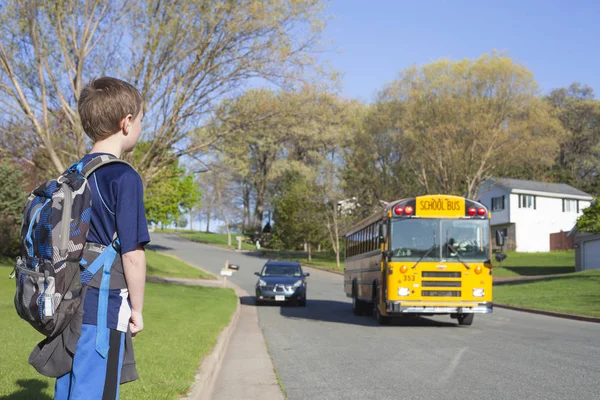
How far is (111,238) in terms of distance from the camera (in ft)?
10.6

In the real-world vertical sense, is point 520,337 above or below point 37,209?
below

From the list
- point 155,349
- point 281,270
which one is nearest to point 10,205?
point 281,270

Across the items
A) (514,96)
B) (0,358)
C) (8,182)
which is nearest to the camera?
(0,358)

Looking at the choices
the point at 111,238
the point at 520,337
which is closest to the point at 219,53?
the point at 520,337

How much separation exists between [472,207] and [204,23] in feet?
33.2

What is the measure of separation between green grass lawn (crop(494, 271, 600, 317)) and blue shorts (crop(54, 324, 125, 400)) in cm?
1938

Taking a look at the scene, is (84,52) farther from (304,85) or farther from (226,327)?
(226,327)

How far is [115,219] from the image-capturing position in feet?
10.5

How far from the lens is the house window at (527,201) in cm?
6219

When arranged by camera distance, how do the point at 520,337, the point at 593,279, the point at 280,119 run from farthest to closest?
the point at 593,279 → the point at 280,119 → the point at 520,337

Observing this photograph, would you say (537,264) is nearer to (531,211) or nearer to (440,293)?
(531,211)

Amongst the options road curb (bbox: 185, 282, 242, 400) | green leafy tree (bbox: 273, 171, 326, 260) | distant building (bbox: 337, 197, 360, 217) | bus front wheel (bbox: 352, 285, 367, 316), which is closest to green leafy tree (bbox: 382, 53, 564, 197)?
distant building (bbox: 337, 197, 360, 217)

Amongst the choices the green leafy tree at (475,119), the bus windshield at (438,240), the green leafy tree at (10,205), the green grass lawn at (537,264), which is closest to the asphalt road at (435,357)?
the bus windshield at (438,240)

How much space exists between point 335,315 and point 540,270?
94.4 ft
